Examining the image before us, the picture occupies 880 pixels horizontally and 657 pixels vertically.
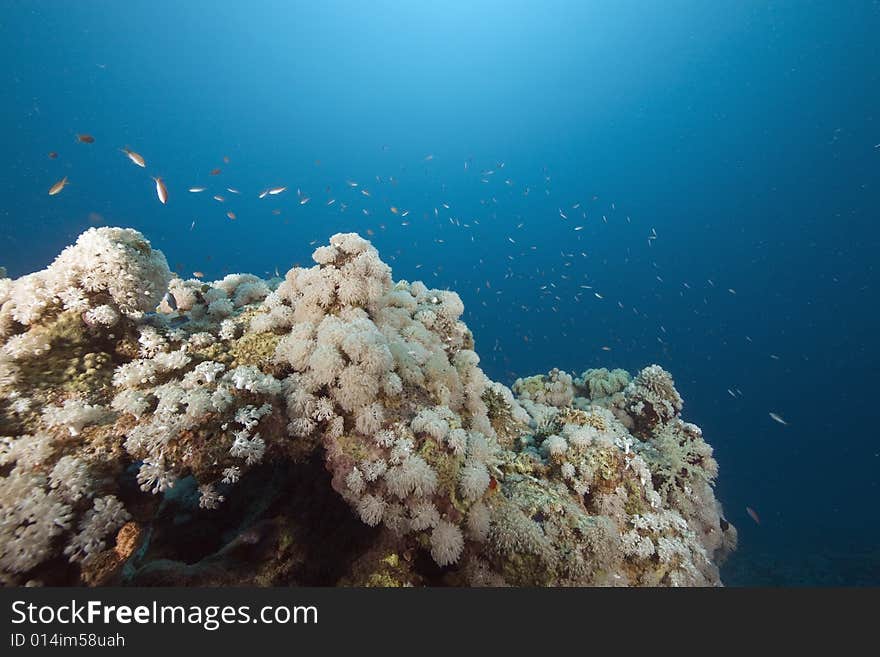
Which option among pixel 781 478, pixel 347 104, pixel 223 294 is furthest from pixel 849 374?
pixel 347 104

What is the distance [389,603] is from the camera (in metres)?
3.29

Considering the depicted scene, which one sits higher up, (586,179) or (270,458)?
(586,179)

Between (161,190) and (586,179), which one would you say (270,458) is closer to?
(161,190)

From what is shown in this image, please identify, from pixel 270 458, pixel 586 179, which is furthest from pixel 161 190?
pixel 586 179

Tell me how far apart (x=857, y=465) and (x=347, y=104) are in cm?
21204

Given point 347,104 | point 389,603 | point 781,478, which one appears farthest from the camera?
point 347,104

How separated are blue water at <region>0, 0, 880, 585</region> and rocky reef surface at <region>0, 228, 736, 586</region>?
23.6m

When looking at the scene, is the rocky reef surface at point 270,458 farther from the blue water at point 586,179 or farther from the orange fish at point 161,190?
the blue water at point 586,179

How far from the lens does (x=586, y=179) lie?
176 m

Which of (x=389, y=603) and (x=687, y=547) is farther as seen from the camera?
(x=687, y=547)

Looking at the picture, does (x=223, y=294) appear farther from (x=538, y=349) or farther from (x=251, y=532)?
(x=538, y=349)

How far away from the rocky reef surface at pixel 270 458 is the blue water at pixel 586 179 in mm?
23576

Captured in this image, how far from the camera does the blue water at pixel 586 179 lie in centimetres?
7600

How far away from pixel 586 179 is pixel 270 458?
198 metres
